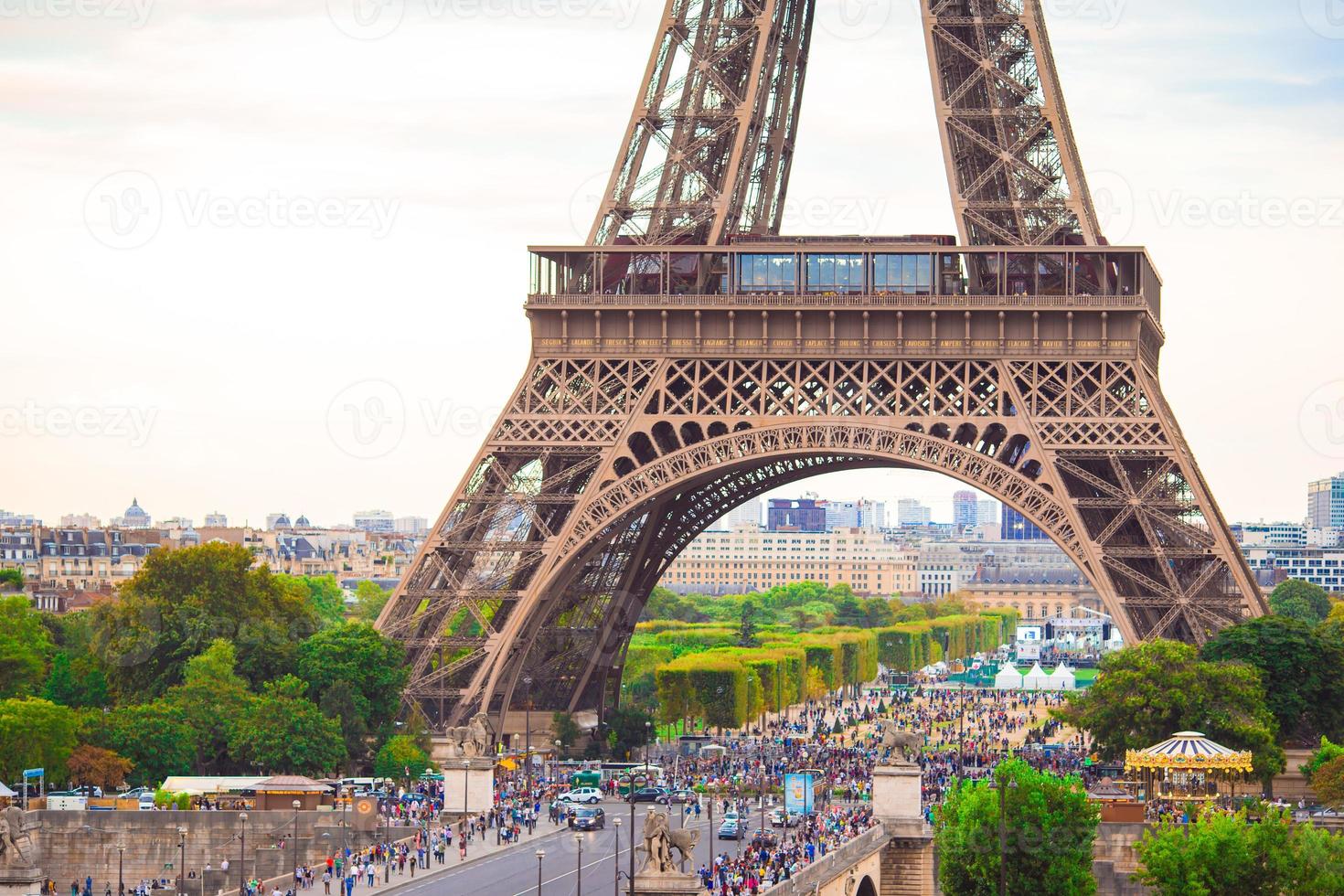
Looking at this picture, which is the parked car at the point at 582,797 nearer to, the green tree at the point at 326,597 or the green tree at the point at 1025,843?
the green tree at the point at 1025,843

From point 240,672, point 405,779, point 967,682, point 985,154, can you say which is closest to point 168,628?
point 240,672

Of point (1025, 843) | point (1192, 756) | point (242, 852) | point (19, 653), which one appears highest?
point (19, 653)

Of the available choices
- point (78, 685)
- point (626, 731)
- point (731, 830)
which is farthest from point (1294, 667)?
point (78, 685)

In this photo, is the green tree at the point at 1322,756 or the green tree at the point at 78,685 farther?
the green tree at the point at 78,685

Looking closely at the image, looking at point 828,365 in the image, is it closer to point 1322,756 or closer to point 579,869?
point 1322,756

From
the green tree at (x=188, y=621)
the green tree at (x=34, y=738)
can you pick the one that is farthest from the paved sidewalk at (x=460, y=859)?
the green tree at (x=188, y=621)

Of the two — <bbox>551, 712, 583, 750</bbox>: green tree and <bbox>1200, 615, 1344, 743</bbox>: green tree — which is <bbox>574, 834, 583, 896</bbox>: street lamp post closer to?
<bbox>551, 712, 583, 750</bbox>: green tree

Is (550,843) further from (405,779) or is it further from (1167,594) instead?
(1167,594)
